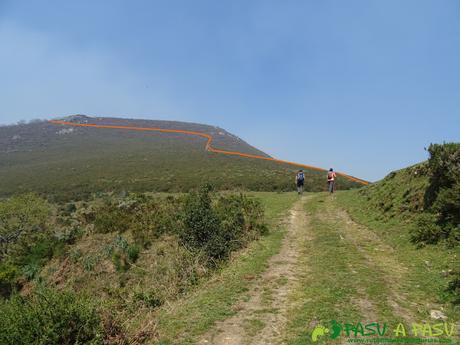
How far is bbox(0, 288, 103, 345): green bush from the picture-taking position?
5.12 m

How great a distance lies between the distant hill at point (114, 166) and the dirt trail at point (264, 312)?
98.3 ft

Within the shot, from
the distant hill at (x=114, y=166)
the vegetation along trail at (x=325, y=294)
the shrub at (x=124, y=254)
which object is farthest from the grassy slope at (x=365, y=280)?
the distant hill at (x=114, y=166)

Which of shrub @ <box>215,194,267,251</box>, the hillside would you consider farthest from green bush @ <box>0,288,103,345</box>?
shrub @ <box>215,194,267,251</box>

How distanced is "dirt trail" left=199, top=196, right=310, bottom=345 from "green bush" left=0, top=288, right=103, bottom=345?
2.04m

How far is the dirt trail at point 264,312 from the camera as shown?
18.4ft

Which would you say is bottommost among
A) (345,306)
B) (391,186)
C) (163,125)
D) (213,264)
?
(213,264)

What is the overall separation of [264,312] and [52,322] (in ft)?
12.9

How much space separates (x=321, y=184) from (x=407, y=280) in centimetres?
3678

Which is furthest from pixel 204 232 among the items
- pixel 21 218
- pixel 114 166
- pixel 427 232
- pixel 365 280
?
pixel 114 166

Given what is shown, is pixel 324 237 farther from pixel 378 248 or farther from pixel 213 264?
pixel 213 264

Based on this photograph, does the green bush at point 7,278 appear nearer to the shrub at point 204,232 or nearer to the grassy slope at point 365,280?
the shrub at point 204,232

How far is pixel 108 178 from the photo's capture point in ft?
205

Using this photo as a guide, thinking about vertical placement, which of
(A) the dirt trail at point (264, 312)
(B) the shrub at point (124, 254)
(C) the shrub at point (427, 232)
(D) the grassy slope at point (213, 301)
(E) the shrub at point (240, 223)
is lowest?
(B) the shrub at point (124, 254)

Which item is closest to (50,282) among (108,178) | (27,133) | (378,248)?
(378,248)
